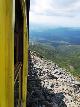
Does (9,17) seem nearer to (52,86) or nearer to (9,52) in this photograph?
(9,52)

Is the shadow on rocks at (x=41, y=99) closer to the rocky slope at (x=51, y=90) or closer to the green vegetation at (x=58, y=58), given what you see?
the rocky slope at (x=51, y=90)

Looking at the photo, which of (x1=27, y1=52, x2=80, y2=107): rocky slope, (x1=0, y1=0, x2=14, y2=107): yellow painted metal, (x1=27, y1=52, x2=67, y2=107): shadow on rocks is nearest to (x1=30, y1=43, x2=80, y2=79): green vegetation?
(x1=27, y1=52, x2=80, y2=107): rocky slope

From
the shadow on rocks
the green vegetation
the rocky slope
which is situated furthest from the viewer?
the green vegetation

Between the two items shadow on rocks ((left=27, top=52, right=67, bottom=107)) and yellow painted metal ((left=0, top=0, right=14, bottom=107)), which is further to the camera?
shadow on rocks ((left=27, top=52, right=67, bottom=107))

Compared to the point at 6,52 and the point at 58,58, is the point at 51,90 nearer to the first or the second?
the point at 6,52

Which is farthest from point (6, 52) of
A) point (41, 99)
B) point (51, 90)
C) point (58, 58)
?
point (58, 58)

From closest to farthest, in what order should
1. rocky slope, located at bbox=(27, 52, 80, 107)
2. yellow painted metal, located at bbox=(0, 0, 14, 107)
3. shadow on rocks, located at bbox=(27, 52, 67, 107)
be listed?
yellow painted metal, located at bbox=(0, 0, 14, 107), shadow on rocks, located at bbox=(27, 52, 67, 107), rocky slope, located at bbox=(27, 52, 80, 107)

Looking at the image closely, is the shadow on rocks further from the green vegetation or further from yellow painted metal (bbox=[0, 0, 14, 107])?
the green vegetation
